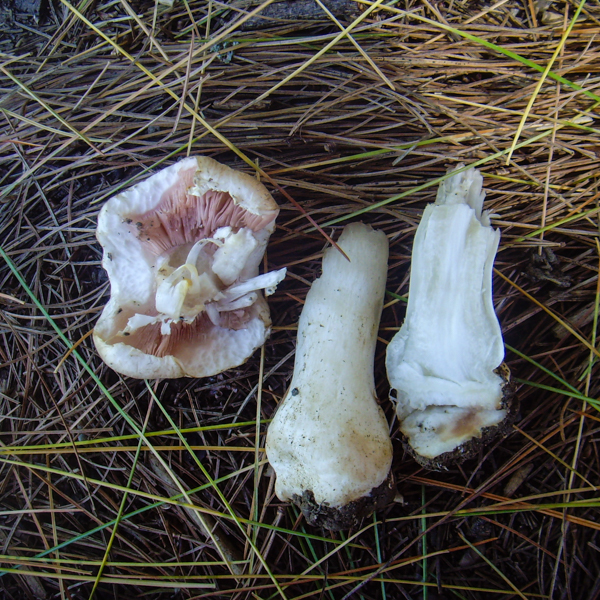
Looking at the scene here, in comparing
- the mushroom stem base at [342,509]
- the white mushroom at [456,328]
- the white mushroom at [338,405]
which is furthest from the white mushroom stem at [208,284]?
the mushroom stem base at [342,509]

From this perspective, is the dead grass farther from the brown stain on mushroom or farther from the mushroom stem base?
the brown stain on mushroom

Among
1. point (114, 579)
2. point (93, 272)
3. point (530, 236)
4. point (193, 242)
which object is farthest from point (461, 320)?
point (114, 579)

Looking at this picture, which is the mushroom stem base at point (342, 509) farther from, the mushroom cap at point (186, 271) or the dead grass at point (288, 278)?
the mushroom cap at point (186, 271)

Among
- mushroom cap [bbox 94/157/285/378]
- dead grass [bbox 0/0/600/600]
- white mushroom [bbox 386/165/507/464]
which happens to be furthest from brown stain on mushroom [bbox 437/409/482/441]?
mushroom cap [bbox 94/157/285/378]

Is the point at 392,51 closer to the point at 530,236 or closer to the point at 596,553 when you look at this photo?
the point at 530,236

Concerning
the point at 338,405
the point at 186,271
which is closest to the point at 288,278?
the point at 186,271

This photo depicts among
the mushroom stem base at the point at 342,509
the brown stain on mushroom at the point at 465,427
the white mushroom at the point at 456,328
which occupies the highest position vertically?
the white mushroom at the point at 456,328
